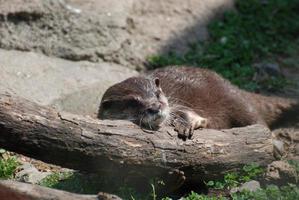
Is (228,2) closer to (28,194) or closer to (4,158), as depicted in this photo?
(4,158)

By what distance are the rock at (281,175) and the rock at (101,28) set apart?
6.37 feet

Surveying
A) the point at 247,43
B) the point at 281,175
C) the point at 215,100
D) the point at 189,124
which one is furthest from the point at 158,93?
the point at 247,43

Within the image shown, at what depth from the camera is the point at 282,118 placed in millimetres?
4812

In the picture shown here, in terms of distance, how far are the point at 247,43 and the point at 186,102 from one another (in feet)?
5.08

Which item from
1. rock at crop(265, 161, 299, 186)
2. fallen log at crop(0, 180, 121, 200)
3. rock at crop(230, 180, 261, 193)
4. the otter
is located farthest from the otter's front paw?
fallen log at crop(0, 180, 121, 200)

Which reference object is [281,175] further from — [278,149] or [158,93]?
[158,93]

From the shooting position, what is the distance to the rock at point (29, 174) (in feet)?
12.6

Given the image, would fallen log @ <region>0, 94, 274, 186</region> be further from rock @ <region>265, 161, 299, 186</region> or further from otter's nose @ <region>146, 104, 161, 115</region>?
otter's nose @ <region>146, 104, 161, 115</region>

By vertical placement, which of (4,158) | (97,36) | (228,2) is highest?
(228,2)

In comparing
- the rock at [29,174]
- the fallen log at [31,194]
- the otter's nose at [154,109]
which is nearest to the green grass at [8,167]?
the rock at [29,174]

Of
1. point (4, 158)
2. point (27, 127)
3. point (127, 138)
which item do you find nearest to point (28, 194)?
point (27, 127)

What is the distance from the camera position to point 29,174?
12.9ft

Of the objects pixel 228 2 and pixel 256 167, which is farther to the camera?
pixel 228 2

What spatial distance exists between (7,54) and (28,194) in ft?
7.75
